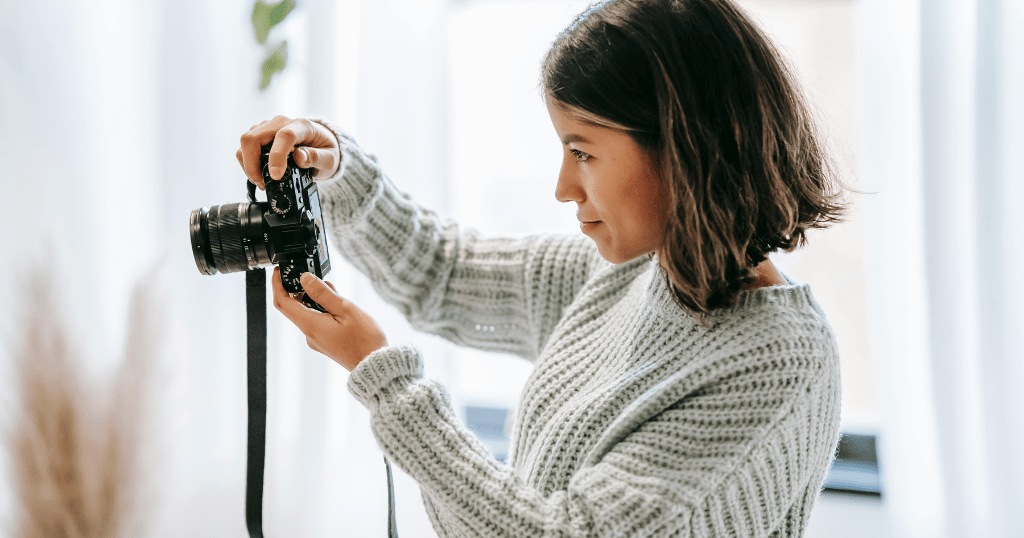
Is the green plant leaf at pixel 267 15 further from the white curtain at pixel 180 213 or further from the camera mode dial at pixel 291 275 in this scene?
the camera mode dial at pixel 291 275

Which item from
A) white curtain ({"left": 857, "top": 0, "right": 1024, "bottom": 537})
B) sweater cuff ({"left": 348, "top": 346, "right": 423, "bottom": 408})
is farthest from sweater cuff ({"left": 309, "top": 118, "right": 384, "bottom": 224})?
white curtain ({"left": 857, "top": 0, "right": 1024, "bottom": 537})

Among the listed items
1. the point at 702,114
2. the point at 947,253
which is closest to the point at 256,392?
the point at 702,114

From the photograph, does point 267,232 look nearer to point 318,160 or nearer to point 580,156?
point 318,160

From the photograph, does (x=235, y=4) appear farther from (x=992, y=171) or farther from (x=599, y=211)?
(x=992, y=171)

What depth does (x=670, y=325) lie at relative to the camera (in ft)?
2.27

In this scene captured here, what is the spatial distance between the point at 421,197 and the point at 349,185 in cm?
42

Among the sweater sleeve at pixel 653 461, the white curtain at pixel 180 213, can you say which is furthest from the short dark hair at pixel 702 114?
the white curtain at pixel 180 213

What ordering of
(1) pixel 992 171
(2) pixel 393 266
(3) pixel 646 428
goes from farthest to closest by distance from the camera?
(1) pixel 992 171, (2) pixel 393 266, (3) pixel 646 428

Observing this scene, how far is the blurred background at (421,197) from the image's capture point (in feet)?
2.81

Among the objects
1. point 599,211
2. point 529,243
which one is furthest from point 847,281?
point 599,211

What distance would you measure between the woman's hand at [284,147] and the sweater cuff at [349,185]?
32 mm

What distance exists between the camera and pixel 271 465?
3.91 feet

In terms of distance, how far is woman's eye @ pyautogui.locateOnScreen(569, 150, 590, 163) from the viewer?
661mm

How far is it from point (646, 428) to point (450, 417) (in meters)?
0.19
